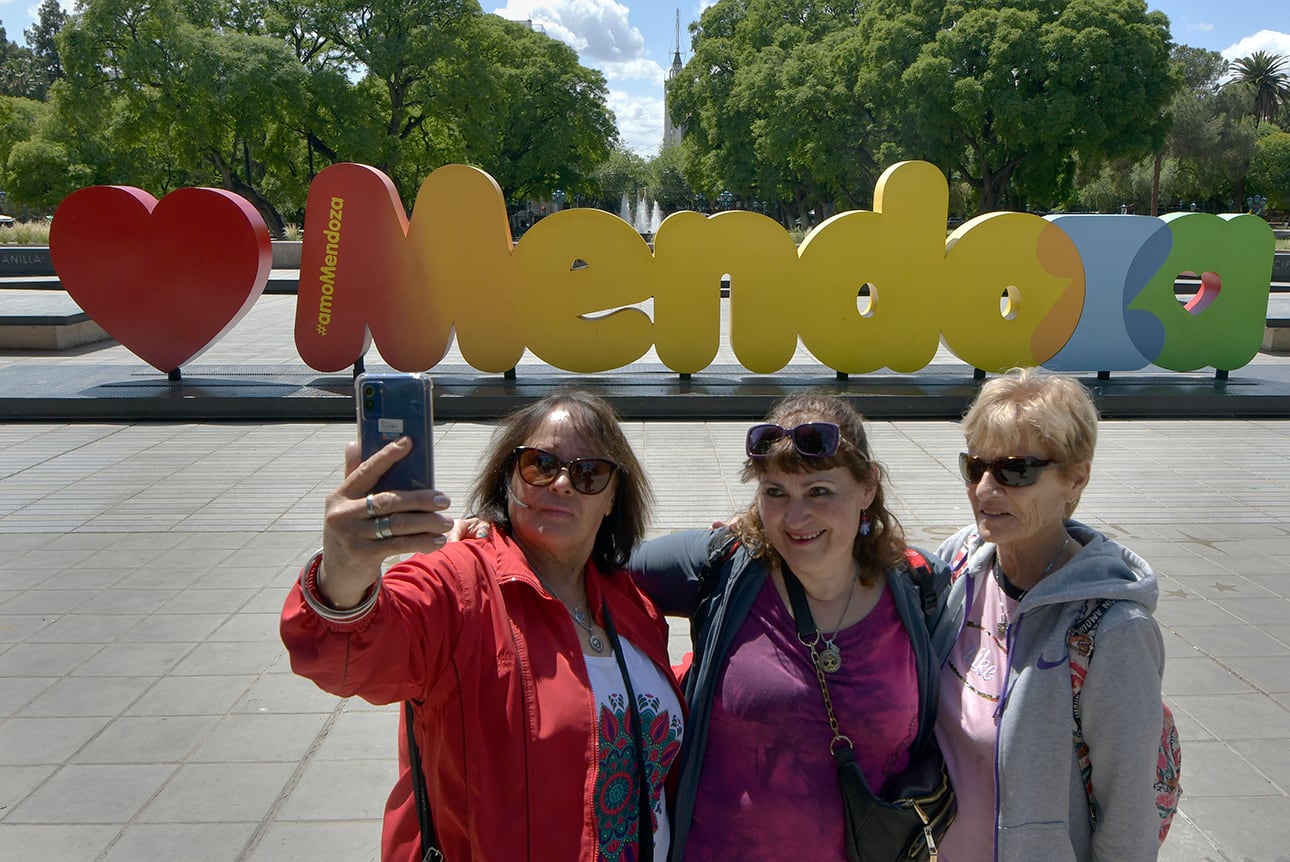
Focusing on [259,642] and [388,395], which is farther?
[259,642]

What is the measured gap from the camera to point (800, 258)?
11.1 m

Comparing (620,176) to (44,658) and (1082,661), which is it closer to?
(44,658)

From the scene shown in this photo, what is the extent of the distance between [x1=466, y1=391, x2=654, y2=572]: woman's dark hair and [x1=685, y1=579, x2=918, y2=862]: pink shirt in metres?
0.40

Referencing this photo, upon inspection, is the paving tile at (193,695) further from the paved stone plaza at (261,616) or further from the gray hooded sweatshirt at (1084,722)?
the gray hooded sweatshirt at (1084,722)

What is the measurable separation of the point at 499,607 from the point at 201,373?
1174 centimetres

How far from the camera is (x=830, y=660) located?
2152 millimetres

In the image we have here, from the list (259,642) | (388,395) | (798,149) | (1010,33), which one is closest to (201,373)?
(259,642)

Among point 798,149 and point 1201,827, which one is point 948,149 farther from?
point 1201,827

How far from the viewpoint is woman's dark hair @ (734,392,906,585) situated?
7.48 ft

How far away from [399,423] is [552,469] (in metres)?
0.58

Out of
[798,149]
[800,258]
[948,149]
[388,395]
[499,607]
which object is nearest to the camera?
[388,395]

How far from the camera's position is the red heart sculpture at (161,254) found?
10906 mm

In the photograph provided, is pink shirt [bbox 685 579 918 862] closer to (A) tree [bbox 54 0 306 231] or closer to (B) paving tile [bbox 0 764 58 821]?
(B) paving tile [bbox 0 764 58 821]

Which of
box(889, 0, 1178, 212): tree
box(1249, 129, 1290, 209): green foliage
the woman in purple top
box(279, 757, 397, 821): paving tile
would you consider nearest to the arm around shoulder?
the woman in purple top
